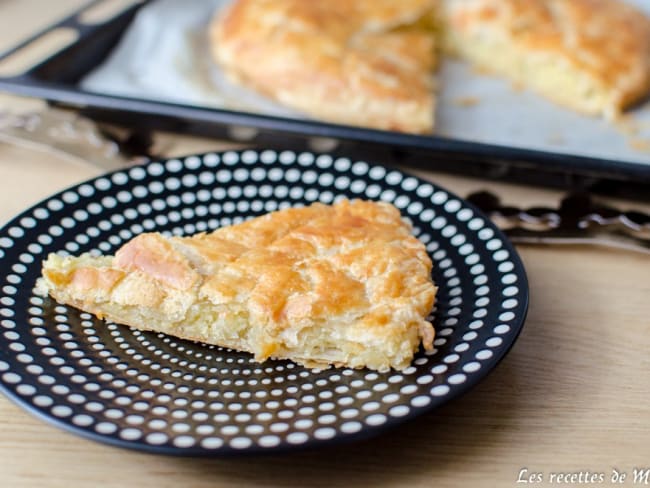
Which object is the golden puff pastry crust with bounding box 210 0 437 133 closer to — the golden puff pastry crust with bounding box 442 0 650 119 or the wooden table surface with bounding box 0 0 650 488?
the golden puff pastry crust with bounding box 442 0 650 119

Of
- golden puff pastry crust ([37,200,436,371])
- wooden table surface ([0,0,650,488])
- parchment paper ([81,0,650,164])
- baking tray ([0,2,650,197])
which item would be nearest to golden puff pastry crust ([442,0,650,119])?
parchment paper ([81,0,650,164])

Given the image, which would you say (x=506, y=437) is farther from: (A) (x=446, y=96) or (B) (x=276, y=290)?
(A) (x=446, y=96)

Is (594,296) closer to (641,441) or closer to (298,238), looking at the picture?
(641,441)

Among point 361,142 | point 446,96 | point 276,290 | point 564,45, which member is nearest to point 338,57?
point 446,96

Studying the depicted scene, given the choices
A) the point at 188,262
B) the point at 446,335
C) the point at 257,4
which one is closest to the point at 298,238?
the point at 188,262

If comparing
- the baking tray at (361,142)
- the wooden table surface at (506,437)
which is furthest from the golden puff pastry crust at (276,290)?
the baking tray at (361,142)

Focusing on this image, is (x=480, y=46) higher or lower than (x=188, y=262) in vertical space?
higher
